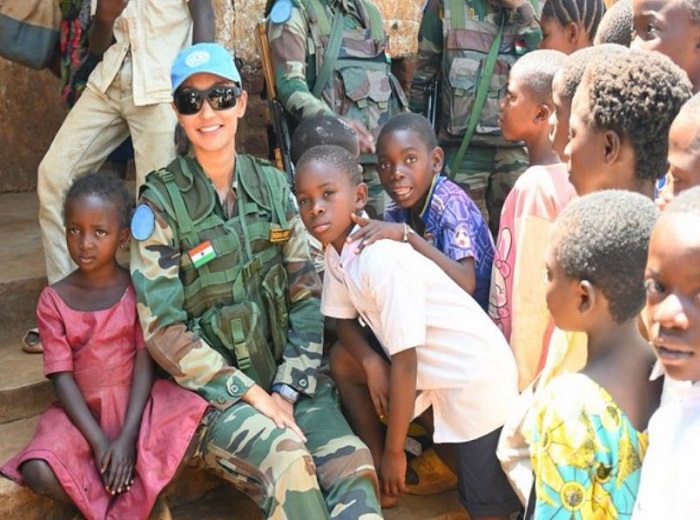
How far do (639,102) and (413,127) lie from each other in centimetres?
106

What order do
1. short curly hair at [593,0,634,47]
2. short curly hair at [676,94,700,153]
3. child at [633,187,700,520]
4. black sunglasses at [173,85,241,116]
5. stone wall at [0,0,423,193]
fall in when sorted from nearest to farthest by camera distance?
child at [633,187,700,520] < short curly hair at [676,94,700,153] < black sunglasses at [173,85,241,116] < short curly hair at [593,0,634,47] < stone wall at [0,0,423,193]

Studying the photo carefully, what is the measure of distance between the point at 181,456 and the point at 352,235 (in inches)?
33.9

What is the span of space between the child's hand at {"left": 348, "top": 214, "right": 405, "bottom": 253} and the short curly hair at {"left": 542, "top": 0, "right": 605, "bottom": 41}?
1.63 m

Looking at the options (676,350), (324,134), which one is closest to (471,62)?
(324,134)

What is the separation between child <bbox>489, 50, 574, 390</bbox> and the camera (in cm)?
296

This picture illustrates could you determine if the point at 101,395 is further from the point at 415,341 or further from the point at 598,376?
the point at 598,376

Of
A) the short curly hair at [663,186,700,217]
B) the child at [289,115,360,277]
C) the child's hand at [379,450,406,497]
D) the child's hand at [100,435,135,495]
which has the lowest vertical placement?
the child's hand at [379,450,406,497]

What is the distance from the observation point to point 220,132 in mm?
3131

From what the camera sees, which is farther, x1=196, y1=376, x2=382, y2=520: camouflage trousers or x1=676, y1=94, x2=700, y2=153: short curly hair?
x1=196, y1=376, x2=382, y2=520: camouflage trousers

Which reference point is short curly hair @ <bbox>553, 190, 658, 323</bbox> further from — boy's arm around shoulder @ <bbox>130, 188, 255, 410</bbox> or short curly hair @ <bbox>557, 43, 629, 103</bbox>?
boy's arm around shoulder @ <bbox>130, 188, 255, 410</bbox>

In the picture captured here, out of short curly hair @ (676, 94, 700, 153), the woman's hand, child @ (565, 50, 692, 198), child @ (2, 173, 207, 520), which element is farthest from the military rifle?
short curly hair @ (676, 94, 700, 153)

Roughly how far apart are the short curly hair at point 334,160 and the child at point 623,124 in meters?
0.79

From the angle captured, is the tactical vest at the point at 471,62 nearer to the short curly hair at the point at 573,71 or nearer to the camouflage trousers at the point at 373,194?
the camouflage trousers at the point at 373,194

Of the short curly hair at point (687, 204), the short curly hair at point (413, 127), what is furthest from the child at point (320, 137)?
the short curly hair at point (687, 204)
